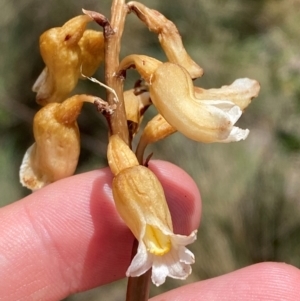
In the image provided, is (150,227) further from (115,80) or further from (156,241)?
(115,80)

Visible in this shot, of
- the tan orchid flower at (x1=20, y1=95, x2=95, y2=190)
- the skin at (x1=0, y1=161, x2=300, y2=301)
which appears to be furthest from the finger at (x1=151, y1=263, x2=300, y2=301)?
the tan orchid flower at (x1=20, y1=95, x2=95, y2=190)

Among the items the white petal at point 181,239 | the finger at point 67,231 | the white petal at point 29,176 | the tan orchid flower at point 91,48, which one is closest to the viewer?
the white petal at point 181,239

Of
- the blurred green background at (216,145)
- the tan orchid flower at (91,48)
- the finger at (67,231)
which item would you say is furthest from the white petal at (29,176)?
the blurred green background at (216,145)

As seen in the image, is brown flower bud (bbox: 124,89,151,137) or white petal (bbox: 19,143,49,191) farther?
white petal (bbox: 19,143,49,191)

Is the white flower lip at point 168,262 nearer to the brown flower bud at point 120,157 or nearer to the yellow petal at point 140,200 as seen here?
the yellow petal at point 140,200

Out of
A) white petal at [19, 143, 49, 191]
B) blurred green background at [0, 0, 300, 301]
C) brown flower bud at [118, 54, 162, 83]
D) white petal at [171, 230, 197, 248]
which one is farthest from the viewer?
blurred green background at [0, 0, 300, 301]

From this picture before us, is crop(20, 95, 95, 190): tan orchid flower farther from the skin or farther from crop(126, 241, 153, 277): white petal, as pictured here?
crop(126, 241, 153, 277): white petal

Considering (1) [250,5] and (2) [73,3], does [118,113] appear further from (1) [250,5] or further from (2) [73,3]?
(1) [250,5]

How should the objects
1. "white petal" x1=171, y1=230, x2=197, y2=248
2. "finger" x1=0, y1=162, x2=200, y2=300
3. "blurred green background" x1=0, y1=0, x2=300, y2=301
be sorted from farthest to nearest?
"blurred green background" x1=0, y1=0, x2=300, y2=301, "finger" x1=0, y1=162, x2=200, y2=300, "white petal" x1=171, y1=230, x2=197, y2=248
